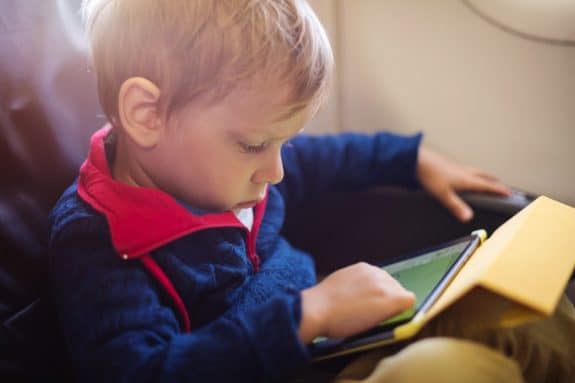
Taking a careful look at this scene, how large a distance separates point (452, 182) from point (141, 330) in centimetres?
52

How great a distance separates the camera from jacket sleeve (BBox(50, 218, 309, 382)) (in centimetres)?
51

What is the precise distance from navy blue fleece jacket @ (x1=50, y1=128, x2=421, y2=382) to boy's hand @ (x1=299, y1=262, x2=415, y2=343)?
0.02 m

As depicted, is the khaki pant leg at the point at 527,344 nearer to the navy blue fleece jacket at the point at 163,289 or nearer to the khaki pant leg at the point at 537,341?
the khaki pant leg at the point at 537,341

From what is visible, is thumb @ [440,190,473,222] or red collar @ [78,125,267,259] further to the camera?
thumb @ [440,190,473,222]

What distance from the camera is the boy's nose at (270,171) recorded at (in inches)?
24.4

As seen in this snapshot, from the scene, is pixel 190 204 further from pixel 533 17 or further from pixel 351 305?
pixel 533 17

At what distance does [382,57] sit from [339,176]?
25 cm

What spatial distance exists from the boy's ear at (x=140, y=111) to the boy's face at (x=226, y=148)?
0.04 ft

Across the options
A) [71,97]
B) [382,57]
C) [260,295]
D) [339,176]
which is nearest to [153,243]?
[260,295]

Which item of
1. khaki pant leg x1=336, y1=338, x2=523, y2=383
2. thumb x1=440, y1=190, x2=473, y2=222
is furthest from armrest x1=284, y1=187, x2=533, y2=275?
khaki pant leg x1=336, y1=338, x2=523, y2=383

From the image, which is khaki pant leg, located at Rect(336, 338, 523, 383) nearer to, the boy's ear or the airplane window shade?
the boy's ear

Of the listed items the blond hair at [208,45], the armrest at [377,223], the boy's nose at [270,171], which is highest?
the blond hair at [208,45]

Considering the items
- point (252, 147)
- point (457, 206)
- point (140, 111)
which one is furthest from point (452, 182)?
point (140, 111)

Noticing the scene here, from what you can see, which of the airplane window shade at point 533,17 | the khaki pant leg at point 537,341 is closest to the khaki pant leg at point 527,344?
the khaki pant leg at point 537,341
